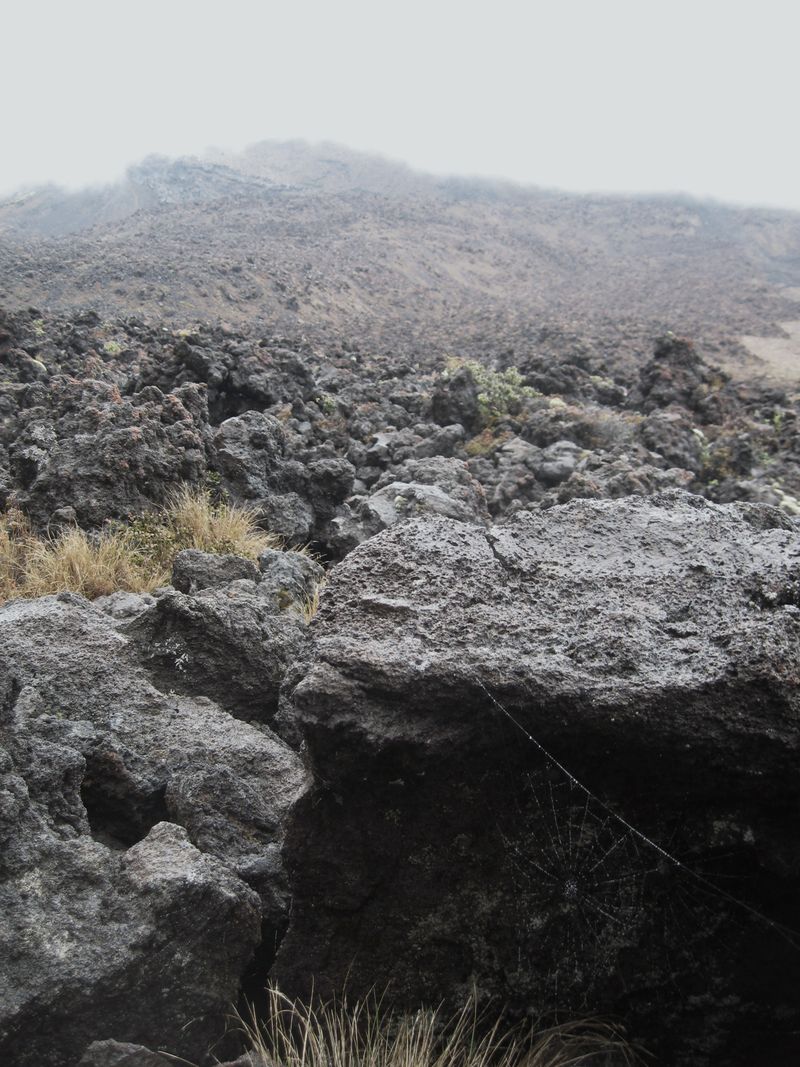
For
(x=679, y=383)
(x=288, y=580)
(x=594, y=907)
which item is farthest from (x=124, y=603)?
(x=679, y=383)

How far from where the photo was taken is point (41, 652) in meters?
2.97

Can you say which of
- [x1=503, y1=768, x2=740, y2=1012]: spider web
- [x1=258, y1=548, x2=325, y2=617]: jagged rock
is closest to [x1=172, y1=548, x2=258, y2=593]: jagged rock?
[x1=258, y1=548, x2=325, y2=617]: jagged rock

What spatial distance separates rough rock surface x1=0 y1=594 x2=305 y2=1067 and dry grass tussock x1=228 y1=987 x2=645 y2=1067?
0.21 metres

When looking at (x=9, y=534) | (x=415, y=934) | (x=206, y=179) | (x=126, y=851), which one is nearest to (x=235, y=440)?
(x=9, y=534)

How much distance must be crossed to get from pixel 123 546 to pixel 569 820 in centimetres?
374

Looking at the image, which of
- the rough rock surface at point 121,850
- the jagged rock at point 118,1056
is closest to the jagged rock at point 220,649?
the rough rock surface at point 121,850

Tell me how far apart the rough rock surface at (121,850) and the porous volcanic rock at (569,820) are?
0.25m

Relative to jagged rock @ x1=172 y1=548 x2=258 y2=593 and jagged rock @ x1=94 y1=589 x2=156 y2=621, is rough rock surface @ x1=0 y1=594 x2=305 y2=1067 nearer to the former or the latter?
jagged rock @ x1=94 y1=589 x2=156 y2=621

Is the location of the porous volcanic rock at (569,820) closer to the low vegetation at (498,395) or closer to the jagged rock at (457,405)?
the jagged rock at (457,405)

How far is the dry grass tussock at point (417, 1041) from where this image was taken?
192 cm

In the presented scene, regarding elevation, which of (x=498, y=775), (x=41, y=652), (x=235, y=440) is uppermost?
(x=498, y=775)

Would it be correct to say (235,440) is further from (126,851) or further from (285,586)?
(126,851)

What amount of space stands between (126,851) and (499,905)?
3.56 feet

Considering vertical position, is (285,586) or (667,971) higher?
(667,971)
